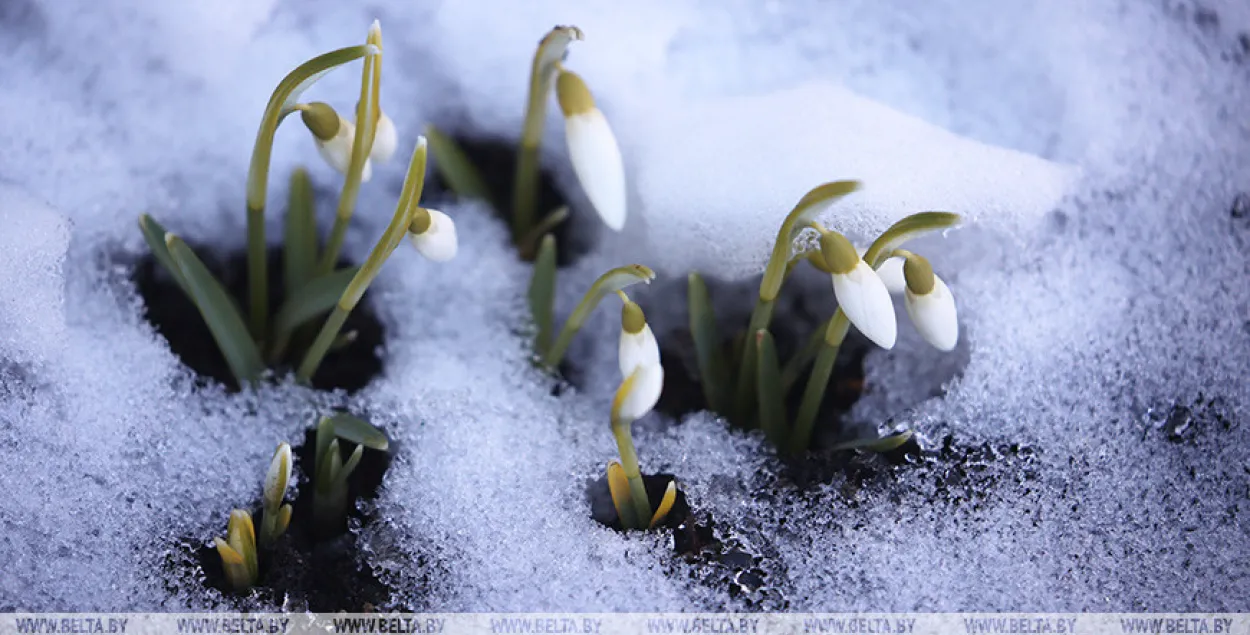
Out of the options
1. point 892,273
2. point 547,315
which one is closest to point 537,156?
point 547,315

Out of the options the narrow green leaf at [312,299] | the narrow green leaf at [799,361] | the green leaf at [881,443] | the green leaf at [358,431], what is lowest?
the green leaf at [881,443]

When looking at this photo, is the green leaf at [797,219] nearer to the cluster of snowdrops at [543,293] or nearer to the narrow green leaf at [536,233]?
the cluster of snowdrops at [543,293]

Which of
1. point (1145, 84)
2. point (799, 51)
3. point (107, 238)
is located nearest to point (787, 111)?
point (799, 51)

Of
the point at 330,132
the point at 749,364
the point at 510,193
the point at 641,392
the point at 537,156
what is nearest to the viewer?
the point at 641,392

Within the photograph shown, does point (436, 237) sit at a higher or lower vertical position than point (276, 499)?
higher

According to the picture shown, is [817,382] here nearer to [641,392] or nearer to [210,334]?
[641,392]

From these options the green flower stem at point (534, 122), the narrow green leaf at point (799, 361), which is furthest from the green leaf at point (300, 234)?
the narrow green leaf at point (799, 361)

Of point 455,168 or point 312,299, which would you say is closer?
point 312,299

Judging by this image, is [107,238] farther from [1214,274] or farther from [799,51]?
[1214,274]
